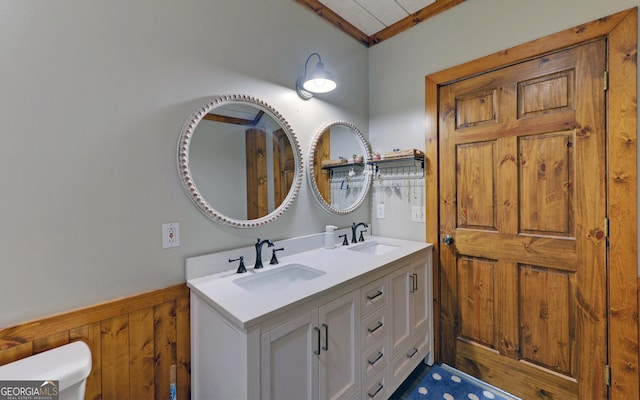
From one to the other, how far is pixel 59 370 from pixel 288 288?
31.8 inches

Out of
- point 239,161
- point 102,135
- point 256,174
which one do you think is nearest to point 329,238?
point 256,174

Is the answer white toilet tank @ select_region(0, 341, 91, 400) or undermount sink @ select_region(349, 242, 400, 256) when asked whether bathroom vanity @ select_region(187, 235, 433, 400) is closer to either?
undermount sink @ select_region(349, 242, 400, 256)

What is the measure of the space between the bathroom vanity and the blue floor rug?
0.16m

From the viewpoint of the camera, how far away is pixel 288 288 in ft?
3.92

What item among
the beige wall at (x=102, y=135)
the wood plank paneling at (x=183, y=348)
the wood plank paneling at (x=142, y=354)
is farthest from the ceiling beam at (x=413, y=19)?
the wood plank paneling at (x=142, y=354)

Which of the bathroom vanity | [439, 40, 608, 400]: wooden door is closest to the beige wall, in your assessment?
the bathroom vanity

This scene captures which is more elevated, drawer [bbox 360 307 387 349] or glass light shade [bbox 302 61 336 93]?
glass light shade [bbox 302 61 336 93]

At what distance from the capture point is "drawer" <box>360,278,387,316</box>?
140cm

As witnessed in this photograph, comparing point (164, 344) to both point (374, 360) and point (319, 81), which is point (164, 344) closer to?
point (374, 360)

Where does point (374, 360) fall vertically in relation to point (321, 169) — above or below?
below

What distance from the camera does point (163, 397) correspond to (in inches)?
50.3

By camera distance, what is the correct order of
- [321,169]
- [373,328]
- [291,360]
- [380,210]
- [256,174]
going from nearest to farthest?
1. [291,360]
2. [373,328]
3. [256,174]
4. [321,169]
5. [380,210]

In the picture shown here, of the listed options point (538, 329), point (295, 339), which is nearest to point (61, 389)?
point (295, 339)

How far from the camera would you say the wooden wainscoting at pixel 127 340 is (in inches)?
39.3
